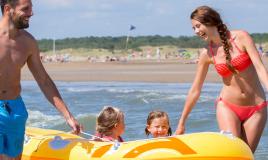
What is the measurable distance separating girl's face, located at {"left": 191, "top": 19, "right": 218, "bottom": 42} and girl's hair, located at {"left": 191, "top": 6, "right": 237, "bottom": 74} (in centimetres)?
2

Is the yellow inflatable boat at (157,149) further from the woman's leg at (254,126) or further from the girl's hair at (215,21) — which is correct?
the girl's hair at (215,21)

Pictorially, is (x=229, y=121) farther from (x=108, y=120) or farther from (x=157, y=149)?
(x=108, y=120)

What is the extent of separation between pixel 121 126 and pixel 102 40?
60.6 meters

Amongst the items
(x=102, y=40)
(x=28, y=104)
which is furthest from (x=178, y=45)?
(x=28, y=104)

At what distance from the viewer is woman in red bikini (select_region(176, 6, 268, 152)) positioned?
4461 mm

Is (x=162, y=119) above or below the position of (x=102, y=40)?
above

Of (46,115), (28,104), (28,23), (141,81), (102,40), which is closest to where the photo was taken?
(28,23)

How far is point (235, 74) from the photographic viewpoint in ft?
14.8

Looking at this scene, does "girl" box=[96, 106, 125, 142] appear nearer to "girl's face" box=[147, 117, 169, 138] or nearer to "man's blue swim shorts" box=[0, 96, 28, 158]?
"girl's face" box=[147, 117, 169, 138]

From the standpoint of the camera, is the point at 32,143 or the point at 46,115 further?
the point at 46,115

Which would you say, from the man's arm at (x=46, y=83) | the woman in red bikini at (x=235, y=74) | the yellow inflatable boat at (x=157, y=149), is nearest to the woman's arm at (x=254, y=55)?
the woman in red bikini at (x=235, y=74)

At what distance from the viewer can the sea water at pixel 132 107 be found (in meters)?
9.23

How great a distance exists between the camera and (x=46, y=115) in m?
11.4

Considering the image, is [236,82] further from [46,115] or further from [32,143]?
[46,115]
